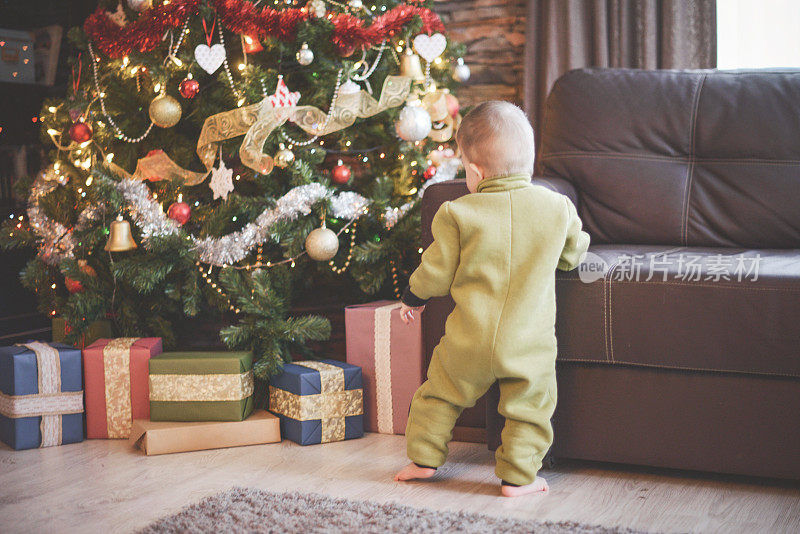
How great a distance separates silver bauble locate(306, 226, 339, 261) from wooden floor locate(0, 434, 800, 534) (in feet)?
1.74

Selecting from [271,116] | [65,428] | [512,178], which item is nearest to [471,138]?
[512,178]

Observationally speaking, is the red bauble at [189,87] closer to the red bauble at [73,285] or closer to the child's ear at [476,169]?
the red bauble at [73,285]

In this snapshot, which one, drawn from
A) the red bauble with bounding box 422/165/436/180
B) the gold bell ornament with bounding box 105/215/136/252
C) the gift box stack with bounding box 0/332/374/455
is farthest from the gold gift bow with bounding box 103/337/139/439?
the red bauble with bounding box 422/165/436/180

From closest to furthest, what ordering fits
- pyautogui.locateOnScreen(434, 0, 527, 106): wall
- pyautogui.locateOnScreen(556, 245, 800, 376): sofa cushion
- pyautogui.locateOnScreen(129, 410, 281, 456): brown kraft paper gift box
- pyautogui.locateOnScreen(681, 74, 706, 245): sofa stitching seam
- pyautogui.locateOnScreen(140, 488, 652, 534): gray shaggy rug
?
pyautogui.locateOnScreen(140, 488, 652, 534): gray shaggy rug, pyautogui.locateOnScreen(556, 245, 800, 376): sofa cushion, pyautogui.locateOnScreen(129, 410, 281, 456): brown kraft paper gift box, pyautogui.locateOnScreen(681, 74, 706, 245): sofa stitching seam, pyautogui.locateOnScreen(434, 0, 527, 106): wall

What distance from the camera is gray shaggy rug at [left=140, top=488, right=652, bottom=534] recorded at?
1.42 m

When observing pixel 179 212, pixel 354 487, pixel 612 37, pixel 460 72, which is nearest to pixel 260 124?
pixel 179 212

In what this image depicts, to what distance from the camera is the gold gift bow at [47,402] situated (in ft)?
6.62

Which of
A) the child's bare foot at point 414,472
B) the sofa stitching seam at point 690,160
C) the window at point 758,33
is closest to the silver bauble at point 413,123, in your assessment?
the sofa stitching seam at point 690,160

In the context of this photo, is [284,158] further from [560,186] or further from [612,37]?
[612,37]

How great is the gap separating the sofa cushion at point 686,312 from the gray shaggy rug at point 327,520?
15.7 inches

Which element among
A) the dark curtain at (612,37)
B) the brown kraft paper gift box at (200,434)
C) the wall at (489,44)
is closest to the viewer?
the brown kraft paper gift box at (200,434)

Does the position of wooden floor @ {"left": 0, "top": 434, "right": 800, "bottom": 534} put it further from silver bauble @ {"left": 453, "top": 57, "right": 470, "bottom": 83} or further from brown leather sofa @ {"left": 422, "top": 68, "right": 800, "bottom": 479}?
silver bauble @ {"left": 453, "top": 57, "right": 470, "bottom": 83}

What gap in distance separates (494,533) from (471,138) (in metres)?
0.80

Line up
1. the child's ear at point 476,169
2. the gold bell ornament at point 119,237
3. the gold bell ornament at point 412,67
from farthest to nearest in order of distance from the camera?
the gold bell ornament at point 412,67, the gold bell ornament at point 119,237, the child's ear at point 476,169
